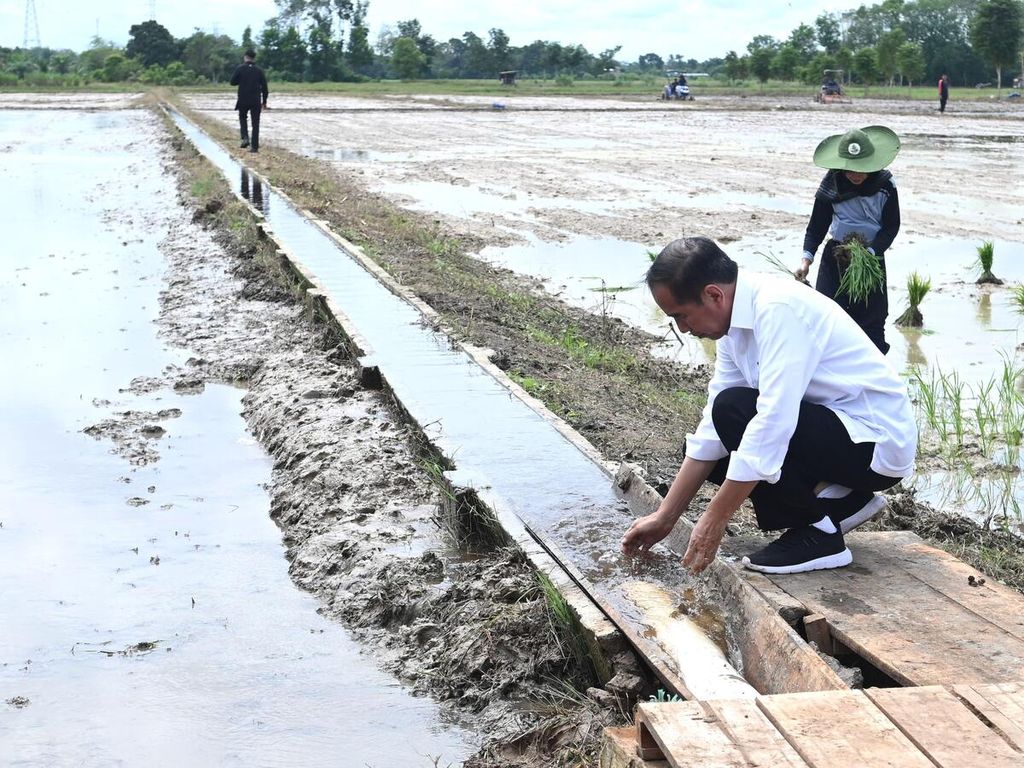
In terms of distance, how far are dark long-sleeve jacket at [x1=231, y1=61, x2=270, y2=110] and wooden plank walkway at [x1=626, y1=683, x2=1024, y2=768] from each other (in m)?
17.4

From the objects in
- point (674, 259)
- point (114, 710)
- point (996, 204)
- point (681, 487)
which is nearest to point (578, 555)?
point (681, 487)

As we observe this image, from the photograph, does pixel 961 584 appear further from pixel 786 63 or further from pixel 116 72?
pixel 116 72

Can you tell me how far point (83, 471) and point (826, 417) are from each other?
4.03 meters

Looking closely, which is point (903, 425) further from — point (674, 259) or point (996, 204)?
point (996, 204)

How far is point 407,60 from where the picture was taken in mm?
87688

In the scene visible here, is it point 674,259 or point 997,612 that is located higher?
point 674,259

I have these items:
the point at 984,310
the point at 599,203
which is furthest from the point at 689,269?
the point at 599,203

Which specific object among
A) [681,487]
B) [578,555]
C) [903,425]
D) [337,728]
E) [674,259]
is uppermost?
[674,259]

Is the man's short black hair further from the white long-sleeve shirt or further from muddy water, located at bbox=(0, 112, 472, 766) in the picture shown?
muddy water, located at bbox=(0, 112, 472, 766)

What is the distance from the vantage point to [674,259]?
3.43m

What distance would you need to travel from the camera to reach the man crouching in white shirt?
342 centimetres

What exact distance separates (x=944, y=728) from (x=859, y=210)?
4.31 meters

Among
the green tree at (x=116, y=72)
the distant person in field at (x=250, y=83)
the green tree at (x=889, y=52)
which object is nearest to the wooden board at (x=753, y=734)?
the distant person in field at (x=250, y=83)

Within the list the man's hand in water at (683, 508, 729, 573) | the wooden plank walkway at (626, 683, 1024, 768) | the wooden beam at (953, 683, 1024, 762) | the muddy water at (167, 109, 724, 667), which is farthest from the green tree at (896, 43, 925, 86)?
the wooden plank walkway at (626, 683, 1024, 768)
